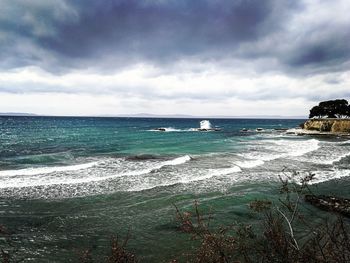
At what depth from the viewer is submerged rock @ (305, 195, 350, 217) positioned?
13.4 metres

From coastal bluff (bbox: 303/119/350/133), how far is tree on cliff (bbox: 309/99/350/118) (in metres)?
18.0

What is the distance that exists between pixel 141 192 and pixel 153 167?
7661 mm

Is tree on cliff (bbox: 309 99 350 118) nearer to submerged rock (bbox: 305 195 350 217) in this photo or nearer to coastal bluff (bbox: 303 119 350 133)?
coastal bluff (bbox: 303 119 350 133)

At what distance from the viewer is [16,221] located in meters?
12.2

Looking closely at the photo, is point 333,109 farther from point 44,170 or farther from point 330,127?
point 44,170

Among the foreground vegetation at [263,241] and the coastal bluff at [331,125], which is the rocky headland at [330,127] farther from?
the foreground vegetation at [263,241]

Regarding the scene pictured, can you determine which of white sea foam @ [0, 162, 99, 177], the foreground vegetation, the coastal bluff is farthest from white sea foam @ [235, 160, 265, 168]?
the coastal bluff

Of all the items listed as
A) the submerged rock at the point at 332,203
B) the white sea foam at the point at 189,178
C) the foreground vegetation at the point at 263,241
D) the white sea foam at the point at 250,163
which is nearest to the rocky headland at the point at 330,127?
the white sea foam at the point at 250,163

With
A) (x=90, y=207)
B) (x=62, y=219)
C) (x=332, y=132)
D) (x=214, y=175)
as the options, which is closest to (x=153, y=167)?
(x=214, y=175)

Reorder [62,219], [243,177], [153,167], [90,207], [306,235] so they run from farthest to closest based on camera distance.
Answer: [153,167]
[243,177]
[90,207]
[62,219]
[306,235]

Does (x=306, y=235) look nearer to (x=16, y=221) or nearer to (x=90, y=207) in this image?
(x=90, y=207)

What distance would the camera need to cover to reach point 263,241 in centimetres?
1015

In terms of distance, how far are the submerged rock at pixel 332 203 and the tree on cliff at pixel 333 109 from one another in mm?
83147

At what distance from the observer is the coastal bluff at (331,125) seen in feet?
211
